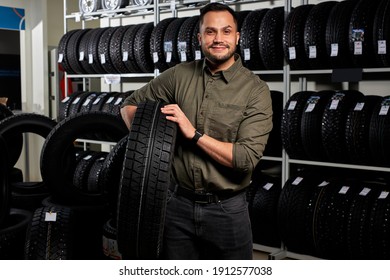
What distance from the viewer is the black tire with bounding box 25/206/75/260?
3.04 metres

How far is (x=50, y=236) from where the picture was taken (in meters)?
3.10

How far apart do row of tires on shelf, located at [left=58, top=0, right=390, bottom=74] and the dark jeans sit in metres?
2.23

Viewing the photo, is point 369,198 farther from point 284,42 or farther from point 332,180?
point 284,42

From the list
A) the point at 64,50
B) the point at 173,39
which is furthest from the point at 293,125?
the point at 64,50

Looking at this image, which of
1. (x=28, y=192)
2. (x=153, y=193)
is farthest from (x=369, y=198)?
(x=28, y=192)

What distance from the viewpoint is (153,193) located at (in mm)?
2072

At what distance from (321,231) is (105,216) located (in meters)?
1.74

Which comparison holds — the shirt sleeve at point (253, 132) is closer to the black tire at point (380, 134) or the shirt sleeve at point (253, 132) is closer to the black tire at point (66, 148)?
the black tire at point (66, 148)

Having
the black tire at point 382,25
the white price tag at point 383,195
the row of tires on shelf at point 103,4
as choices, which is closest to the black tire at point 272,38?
the black tire at point 382,25

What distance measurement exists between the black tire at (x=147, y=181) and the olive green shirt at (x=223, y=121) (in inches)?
4.5

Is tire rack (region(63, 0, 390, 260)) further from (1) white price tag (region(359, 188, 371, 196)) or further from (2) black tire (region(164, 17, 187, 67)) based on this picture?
(2) black tire (region(164, 17, 187, 67))

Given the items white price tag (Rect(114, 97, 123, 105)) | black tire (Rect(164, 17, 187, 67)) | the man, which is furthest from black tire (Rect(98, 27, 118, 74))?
the man

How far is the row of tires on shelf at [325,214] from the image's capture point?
3.80 meters

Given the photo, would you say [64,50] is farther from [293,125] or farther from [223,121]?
[223,121]
